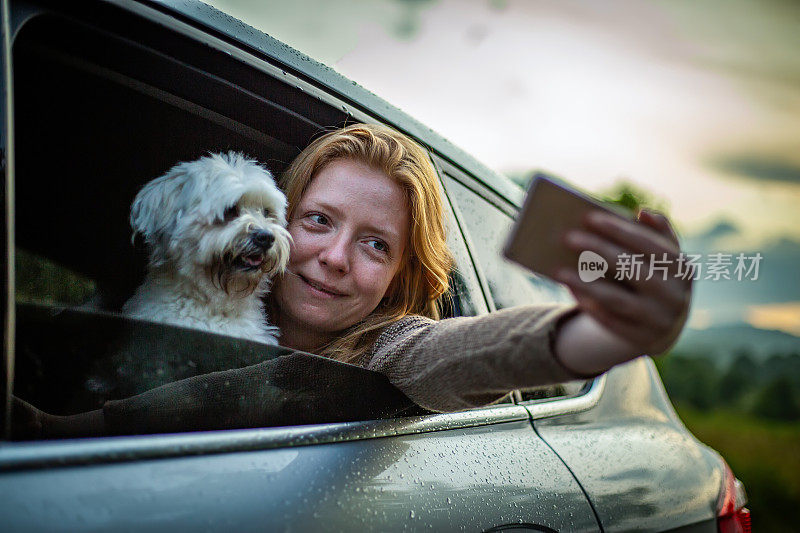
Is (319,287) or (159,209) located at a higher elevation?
(159,209)

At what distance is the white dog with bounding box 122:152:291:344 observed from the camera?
4.37ft

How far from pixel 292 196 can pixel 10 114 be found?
0.65m

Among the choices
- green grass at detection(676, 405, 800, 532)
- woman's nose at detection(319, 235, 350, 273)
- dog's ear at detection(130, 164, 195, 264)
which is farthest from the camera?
green grass at detection(676, 405, 800, 532)

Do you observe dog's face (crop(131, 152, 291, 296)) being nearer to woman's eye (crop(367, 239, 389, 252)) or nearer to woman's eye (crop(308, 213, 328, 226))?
woman's eye (crop(308, 213, 328, 226))

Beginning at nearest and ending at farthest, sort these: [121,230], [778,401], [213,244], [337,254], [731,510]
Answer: [121,230] → [337,254] → [213,244] → [731,510] → [778,401]

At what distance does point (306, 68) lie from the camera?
1523 millimetres

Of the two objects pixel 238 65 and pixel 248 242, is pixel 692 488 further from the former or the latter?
pixel 238 65

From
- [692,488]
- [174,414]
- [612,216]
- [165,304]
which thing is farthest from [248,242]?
[692,488]

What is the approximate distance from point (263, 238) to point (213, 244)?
0.48 feet

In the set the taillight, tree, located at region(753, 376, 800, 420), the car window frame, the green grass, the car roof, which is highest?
the car roof

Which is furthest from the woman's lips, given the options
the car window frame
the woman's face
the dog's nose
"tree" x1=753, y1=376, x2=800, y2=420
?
"tree" x1=753, y1=376, x2=800, y2=420

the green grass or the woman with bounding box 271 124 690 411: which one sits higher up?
the woman with bounding box 271 124 690 411

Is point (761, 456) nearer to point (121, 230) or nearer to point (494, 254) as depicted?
point (494, 254)

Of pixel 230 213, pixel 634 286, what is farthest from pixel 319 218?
pixel 634 286
